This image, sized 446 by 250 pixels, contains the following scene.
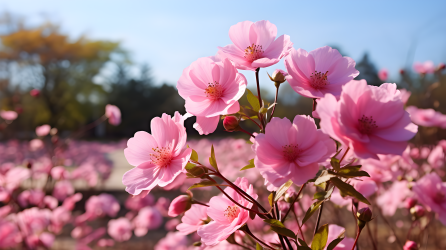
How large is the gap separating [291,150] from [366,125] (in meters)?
0.12

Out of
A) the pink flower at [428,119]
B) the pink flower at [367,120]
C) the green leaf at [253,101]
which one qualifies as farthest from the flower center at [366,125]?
the pink flower at [428,119]

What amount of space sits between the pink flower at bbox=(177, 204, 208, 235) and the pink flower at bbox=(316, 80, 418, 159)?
410 millimetres

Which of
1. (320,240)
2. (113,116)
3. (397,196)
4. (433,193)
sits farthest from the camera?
(113,116)

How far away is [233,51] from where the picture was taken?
2.03ft

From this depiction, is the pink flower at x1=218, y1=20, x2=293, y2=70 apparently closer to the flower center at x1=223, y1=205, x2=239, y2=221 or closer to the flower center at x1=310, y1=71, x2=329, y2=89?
the flower center at x1=310, y1=71, x2=329, y2=89

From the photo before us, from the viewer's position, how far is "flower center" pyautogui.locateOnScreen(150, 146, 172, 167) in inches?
23.4

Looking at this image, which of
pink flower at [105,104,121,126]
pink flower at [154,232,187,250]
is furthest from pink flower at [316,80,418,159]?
pink flower at [105,104,121,126]

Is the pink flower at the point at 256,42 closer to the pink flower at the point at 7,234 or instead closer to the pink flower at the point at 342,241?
the pink flower at the point at 342,241

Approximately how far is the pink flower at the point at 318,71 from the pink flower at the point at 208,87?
3.9 inches

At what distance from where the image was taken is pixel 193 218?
720mm

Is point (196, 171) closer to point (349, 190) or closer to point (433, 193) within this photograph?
point (349, 190)

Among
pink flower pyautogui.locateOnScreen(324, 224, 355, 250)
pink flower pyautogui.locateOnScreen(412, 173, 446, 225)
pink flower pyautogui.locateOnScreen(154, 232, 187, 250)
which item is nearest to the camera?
pink flower pyautogui.locateOnScreen(324, 224, 355, 250)

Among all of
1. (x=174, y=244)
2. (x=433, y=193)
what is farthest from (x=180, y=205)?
(x=174, y=244)

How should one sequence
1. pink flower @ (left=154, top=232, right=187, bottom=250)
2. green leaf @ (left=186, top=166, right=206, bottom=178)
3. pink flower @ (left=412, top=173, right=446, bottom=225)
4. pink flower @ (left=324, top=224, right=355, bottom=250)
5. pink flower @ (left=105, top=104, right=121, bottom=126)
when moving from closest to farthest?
green leaf @ (left=186, top=166, right=206, bottom=178) < pink flower @ (left=324, top=224, right=355, bottom=250) < pink flower @ (left=412, top=173, right=446, bottom=225) < pink flower @ (left=154, top=232, right=187, bottom=250) < pink flower @ (left=105, top=104, right=121, bottom=126)
